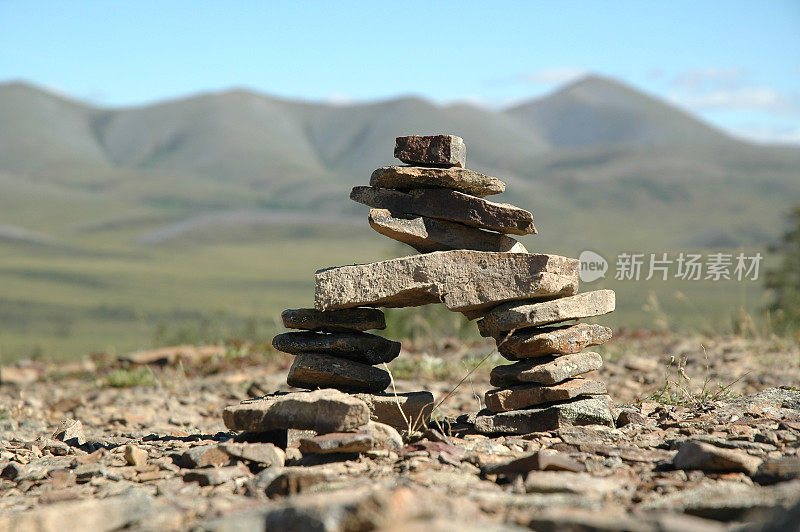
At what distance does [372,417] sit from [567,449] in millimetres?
1741

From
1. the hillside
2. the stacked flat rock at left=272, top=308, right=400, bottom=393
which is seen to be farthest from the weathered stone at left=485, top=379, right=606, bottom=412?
the hillside

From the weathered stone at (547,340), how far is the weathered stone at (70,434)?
3.87 metres

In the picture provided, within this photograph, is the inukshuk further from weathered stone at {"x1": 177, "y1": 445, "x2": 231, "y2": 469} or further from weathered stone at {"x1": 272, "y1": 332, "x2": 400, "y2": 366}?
weathered stone at {"x1": 177, "y1": 445, "x2": 231, "y2": 469}

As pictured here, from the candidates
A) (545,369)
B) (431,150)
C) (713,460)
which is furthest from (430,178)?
(713,460)

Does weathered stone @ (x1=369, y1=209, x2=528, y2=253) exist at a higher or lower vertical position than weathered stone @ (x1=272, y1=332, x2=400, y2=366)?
higher

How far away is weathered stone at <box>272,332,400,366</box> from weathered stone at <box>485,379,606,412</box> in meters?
1.14

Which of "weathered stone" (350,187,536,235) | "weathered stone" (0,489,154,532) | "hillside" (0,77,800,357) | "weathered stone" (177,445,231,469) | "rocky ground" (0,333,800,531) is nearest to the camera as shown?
"rocky ground" (0,333,800,531)

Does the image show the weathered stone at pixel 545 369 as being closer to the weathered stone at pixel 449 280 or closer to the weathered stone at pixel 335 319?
the weathered stone at pixel 449 280

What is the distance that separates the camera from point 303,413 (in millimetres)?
5781

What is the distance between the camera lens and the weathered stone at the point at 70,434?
6820 mm

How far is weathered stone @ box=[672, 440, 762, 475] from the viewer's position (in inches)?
194

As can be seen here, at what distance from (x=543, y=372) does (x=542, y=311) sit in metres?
0.52

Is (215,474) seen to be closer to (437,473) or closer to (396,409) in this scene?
(437,473)

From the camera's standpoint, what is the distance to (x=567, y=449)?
19.0 feet
